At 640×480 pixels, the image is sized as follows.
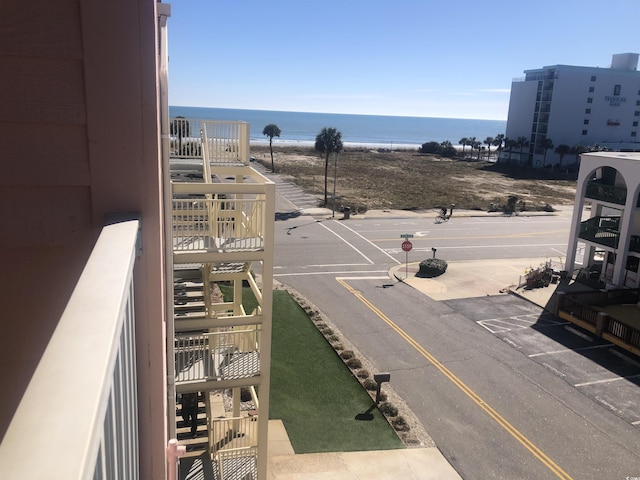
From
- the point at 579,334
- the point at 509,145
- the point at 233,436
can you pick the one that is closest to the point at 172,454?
the point at 233,436

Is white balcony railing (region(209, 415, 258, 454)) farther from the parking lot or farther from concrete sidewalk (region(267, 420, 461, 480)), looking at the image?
the parking lot

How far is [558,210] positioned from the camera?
45.4 metres

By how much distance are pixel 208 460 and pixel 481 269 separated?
19548 mm

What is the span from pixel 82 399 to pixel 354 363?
14.9 meters

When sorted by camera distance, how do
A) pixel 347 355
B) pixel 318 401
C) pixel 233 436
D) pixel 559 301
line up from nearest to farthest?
1. pixel 233 436
2. pixel 318 401
3. pixel 347 355
4. pixel 559 301

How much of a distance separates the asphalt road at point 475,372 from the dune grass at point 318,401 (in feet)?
4.22

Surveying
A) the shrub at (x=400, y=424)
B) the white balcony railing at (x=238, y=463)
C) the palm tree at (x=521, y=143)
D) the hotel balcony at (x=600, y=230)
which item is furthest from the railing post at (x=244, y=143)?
the palm tree at (x=521, y=143)

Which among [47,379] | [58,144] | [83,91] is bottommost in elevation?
[47,379]

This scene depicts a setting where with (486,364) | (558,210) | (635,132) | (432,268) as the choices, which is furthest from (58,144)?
(635,132)

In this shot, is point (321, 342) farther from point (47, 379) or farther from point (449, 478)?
point (47, 379)

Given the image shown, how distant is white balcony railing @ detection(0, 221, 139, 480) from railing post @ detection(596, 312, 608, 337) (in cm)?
1974

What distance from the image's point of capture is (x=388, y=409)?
43.4 feet

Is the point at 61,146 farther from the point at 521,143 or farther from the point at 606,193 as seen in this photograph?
the point at 521,143

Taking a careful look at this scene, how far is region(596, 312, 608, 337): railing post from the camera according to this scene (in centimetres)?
1838
